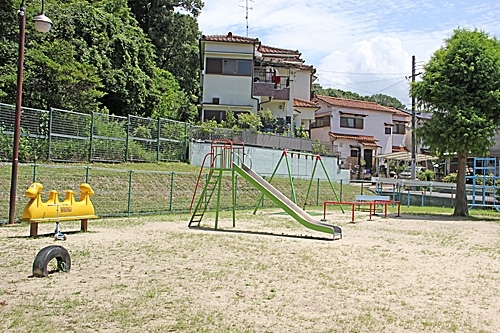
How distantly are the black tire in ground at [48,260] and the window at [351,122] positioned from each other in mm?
41293

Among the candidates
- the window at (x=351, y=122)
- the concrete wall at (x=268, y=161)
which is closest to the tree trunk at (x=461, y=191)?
the concrete wall at (x=268, y=161)

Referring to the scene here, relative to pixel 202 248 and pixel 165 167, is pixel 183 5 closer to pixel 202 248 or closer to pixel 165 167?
pixel 165 167

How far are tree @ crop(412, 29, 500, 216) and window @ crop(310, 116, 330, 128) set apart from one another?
84.7ft

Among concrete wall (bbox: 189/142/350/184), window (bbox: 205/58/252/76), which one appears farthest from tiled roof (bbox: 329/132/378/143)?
window (bbox: 205/58/252/76)

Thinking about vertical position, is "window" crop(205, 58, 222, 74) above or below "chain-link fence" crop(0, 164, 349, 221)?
above

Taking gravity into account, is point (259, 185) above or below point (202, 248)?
above

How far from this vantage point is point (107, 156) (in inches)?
857

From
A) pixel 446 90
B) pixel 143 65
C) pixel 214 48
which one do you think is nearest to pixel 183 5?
pixel 214 48

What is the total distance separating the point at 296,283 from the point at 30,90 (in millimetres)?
19828

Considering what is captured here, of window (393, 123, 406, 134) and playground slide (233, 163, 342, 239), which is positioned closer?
playground slide (233, 163, 342, 239)

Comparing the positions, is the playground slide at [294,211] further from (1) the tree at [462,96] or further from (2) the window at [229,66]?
(2) the window at [229,66]

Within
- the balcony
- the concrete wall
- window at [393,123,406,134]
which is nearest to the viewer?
the concrete wall

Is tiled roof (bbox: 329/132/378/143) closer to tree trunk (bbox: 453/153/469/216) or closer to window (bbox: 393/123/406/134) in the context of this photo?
window (bbox: 393/123/406/134)

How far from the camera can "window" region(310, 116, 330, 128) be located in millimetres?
46562
